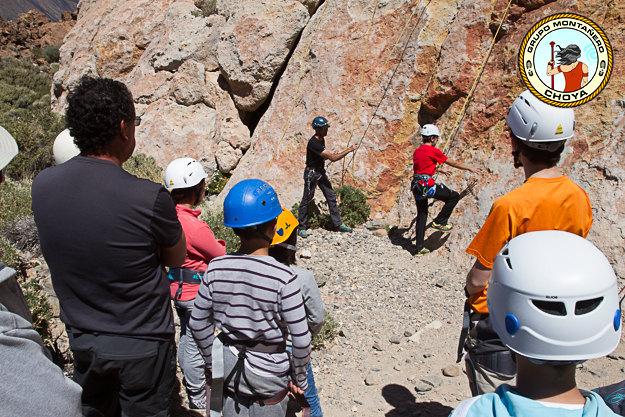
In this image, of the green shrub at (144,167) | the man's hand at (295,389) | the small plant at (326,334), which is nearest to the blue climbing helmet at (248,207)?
the man's hand at (295,389)

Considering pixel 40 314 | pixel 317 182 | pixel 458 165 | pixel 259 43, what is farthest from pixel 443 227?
pixel 259 43

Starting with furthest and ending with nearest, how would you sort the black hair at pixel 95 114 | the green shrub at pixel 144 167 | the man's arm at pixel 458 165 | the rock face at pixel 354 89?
the green shrub at pixel 144 167
the man's arm at pixel 458 165
the rock face at pixel 354 89
the black hair at pixel 95 114

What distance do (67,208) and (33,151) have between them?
32.8ft

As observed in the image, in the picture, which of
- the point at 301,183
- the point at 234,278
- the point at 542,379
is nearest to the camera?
the point at 542,379

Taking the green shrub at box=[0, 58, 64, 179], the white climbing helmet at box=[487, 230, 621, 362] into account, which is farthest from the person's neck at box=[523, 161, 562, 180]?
the green shrub at box=[0, 58, 64, 179]

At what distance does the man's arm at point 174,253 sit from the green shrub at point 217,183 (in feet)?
26.2

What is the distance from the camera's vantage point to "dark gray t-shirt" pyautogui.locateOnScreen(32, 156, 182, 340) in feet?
6.39

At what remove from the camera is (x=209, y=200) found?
9.79 m

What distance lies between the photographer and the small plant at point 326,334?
14.6ft

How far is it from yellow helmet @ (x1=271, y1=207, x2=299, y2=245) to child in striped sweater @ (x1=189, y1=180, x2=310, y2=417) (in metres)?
0.21

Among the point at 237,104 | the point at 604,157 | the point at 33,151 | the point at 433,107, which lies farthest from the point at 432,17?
the point at 33,151

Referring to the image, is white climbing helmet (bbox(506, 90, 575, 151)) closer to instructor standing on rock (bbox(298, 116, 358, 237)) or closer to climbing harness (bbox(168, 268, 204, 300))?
climbing harness (bbox(168, 268, 204, 300))

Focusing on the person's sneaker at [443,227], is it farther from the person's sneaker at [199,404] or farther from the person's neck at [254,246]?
the person's neck at [254,246]

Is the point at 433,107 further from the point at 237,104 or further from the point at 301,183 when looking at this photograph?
the point at 237,104
